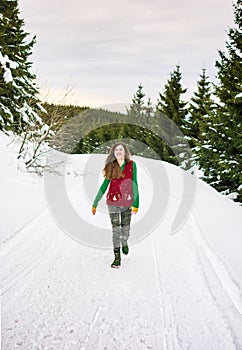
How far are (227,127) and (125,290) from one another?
9855mm

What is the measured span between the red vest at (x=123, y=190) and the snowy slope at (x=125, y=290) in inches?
42.1

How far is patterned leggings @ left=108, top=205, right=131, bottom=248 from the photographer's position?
16.6 feet

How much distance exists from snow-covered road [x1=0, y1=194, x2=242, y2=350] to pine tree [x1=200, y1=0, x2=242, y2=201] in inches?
278

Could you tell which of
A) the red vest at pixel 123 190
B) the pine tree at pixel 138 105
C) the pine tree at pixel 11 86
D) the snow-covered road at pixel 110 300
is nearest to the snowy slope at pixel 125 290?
the snow-covered road at pixel 110 300

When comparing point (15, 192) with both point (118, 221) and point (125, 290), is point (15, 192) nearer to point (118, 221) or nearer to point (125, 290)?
point (118, 221)

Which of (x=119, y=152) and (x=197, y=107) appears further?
(x=197, y=107)

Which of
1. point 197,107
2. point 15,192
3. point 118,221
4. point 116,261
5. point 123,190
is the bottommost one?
point 116,261

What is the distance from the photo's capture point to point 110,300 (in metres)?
3.76

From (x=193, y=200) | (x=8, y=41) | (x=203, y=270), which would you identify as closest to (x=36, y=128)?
(x=8, y=41)

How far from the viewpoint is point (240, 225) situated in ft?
22.0

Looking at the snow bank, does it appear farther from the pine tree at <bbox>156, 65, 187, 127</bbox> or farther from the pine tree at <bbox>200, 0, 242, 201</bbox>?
the pine tree at <bbox>156, 65, 187, 127</bbox>

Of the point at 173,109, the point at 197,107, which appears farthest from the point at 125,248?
the point at 173,109

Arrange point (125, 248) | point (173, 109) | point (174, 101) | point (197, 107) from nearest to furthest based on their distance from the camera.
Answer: point (125, 248) → point (197, 107) → point (173, 109) → point (174, 101)

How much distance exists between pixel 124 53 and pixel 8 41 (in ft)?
24.9
